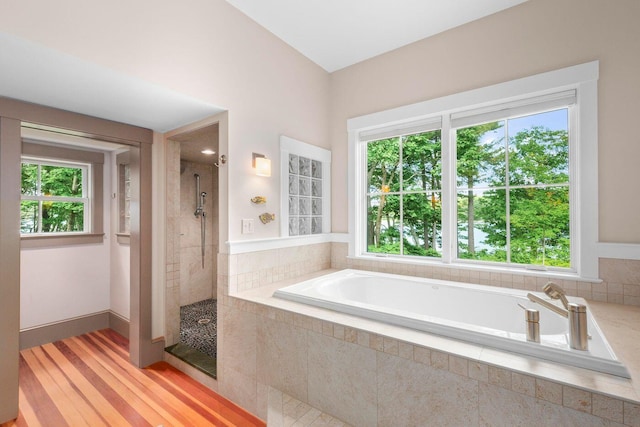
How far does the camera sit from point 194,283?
162 inches

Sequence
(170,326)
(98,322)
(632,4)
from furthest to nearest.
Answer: (98,322) → (170,326) → (632,4)

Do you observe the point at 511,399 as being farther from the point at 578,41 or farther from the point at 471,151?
the point at 578,41

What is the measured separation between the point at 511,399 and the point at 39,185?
4.38m

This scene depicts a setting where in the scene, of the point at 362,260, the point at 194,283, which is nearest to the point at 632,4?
the point at 362,260

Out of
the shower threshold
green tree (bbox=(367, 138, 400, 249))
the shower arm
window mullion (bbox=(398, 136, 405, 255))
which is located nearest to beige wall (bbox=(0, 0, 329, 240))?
green tree (bbox=(367, 138, 400, 249))

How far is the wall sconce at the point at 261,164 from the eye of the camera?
2.34 metres

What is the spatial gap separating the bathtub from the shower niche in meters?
1.19

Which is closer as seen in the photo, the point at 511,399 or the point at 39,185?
the point at 511,399

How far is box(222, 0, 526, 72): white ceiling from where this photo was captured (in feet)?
7.28

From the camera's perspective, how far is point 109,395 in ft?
6.98

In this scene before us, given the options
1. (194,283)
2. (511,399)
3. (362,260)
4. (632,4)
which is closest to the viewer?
(511,399)

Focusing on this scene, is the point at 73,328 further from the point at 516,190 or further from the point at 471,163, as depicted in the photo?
the point at 516,190

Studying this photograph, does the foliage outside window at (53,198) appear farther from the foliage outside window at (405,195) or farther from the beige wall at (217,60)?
the foliage outside window at (405,195)

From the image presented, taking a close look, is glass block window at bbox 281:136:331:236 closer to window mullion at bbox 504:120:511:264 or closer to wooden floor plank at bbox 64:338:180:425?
wooden floor plank at bbox 64:338:180:425
